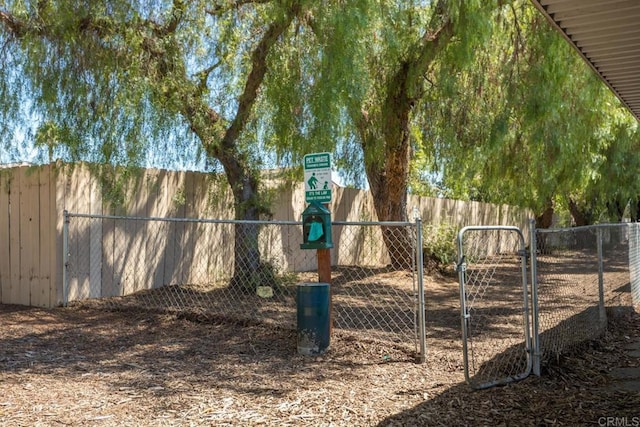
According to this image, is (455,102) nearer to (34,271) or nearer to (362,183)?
(362,183)

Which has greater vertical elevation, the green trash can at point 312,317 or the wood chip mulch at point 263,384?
the green trash can at point 312,317

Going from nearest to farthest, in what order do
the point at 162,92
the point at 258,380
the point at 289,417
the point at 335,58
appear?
1. the point at 289,417
2. the point at 258,380
3. the point at 335,58
4. the point at 162,92

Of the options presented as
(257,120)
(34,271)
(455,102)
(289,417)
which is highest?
(455,102)

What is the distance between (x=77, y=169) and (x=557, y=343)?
23.3 feet

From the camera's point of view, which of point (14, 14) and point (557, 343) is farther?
point (14, 14)

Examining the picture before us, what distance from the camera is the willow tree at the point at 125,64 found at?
8.88m

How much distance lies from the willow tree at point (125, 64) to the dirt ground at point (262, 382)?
9.34 ft

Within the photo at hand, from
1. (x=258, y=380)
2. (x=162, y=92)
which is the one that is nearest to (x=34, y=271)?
(x=162, y=92)

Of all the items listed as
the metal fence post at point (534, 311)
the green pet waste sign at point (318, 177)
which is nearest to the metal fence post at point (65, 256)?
the green pet waste sign at point (318, 177)

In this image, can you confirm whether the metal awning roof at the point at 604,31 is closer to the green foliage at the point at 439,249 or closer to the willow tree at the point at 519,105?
the willow tree at the point at 519,105

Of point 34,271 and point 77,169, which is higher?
point 77,169

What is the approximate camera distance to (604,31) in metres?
5.94

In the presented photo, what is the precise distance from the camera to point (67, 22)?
880 cm

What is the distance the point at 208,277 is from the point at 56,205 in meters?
2.92
